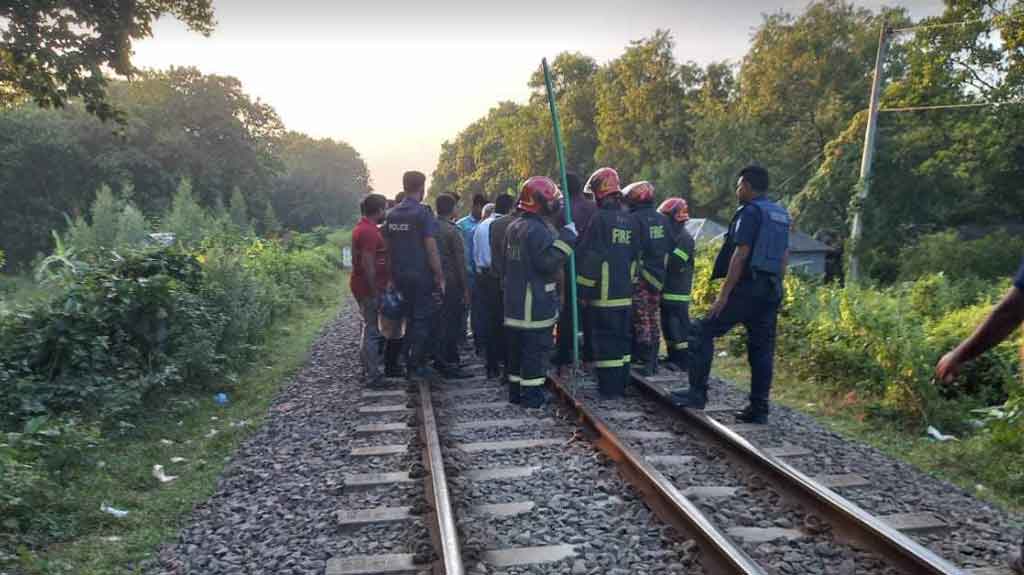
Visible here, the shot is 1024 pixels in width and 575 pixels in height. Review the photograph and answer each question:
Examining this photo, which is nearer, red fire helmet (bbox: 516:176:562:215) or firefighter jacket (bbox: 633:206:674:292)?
red fire helmet (bbox: 516:176:562:215)

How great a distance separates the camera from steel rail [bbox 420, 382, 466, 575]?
11.4ft

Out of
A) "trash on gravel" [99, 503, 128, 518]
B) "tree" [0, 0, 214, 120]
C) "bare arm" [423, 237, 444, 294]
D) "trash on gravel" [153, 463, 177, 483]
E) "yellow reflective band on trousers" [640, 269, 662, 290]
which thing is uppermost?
"tree" [0, 0, 214, 120]

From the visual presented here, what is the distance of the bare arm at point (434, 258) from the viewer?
296 inches

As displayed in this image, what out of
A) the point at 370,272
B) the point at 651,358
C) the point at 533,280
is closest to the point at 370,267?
the point at 370,272

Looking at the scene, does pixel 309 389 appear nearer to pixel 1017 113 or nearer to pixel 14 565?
pixel 14 565

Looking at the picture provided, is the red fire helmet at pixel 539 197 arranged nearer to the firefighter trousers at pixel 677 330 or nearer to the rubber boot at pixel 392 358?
the firefighter trousers at pixel 677 330

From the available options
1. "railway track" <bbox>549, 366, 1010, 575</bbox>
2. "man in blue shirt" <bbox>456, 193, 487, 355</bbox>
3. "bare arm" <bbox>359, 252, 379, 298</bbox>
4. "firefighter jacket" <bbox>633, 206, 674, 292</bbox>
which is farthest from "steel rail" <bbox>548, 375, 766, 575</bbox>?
"man in blue shirt" <bbox>456, 193, 487, 355</bbox>

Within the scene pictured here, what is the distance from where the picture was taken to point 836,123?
28.8 m

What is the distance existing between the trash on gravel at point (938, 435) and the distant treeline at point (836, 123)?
16445 millimetres

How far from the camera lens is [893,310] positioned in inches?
299

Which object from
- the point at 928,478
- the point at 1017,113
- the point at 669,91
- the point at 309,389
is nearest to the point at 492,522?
the point at 928,478

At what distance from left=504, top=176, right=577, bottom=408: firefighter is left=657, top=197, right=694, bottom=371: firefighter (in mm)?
1821

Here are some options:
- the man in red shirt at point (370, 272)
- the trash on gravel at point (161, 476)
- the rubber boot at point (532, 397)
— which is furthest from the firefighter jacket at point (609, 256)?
the trash on gravel at point (161, 476)

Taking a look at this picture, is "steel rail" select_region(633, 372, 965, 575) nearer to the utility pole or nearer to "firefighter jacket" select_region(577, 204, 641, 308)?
"firefighter jacket" select_region(577, 204, 641, 308)
